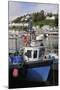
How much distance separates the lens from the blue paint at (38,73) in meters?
1.55

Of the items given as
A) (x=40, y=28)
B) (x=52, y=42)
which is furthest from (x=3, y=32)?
(x=52, y=42)

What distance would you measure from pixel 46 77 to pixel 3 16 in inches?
22.3

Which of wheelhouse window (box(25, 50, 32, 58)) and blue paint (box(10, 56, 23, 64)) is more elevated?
wheelhouse window (box(25, 50, 32, 58))

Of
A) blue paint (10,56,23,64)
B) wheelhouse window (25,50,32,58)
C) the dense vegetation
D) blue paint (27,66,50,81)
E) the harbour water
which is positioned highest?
the dense vegetation

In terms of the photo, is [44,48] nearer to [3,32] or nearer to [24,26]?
[24,26]

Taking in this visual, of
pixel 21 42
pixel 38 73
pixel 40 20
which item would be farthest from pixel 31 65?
pixel 40 20

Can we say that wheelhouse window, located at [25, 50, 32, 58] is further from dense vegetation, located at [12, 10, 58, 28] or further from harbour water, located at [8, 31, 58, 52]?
dense vegetation, located at [12, 10, 58, 28]

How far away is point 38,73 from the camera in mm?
1560

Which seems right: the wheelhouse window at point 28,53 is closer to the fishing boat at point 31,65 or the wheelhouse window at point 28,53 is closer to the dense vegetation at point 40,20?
the fishing boat at point 31,65

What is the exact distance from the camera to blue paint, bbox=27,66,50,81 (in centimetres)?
155

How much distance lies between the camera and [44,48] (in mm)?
1571

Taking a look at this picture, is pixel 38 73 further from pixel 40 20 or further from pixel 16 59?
pixel 40 20

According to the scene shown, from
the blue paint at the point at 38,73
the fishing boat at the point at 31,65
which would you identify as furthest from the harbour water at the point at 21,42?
the blue paint at the point at 38,73

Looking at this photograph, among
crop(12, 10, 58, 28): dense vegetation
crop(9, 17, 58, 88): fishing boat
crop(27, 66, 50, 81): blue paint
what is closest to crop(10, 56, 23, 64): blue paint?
crop(9, 17, 58, 88): fishing boat
